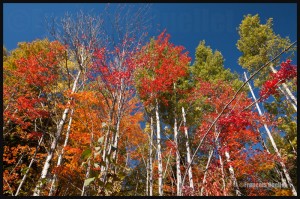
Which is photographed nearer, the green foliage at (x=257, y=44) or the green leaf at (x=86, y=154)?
the green leaf at (x=86, y=154)

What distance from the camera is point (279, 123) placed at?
14.6 m

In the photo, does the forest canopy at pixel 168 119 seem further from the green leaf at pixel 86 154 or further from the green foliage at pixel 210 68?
the green leaf at pixel 86 154

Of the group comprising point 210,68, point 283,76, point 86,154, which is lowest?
point 86,154

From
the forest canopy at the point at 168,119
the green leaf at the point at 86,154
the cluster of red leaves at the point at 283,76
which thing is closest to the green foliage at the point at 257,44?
the forest canopy at the point at 168,119

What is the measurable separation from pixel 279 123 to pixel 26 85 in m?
16.3

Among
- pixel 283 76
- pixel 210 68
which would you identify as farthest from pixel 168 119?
pixel 283 76

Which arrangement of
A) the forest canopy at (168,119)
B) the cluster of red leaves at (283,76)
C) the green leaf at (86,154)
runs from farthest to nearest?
the forest canopy at (168,119), the cluster of red leaves at (283,76), the green leaf at (86,154)

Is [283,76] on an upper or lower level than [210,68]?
lower

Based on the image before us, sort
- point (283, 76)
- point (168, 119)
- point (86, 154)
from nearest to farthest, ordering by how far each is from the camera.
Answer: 1. point (86, 154)
2. point (283, 76)
3. point (168, 119)

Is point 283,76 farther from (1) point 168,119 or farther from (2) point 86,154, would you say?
(1) point 168,119

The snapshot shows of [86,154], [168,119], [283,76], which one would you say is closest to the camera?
[86,154]

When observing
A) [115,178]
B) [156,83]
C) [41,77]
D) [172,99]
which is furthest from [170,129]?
[115,178]

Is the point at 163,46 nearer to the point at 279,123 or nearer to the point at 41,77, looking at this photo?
the point at 41,77

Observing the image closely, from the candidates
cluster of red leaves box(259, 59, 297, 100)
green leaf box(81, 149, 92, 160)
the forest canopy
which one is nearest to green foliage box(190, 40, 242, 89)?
the forest canopy
